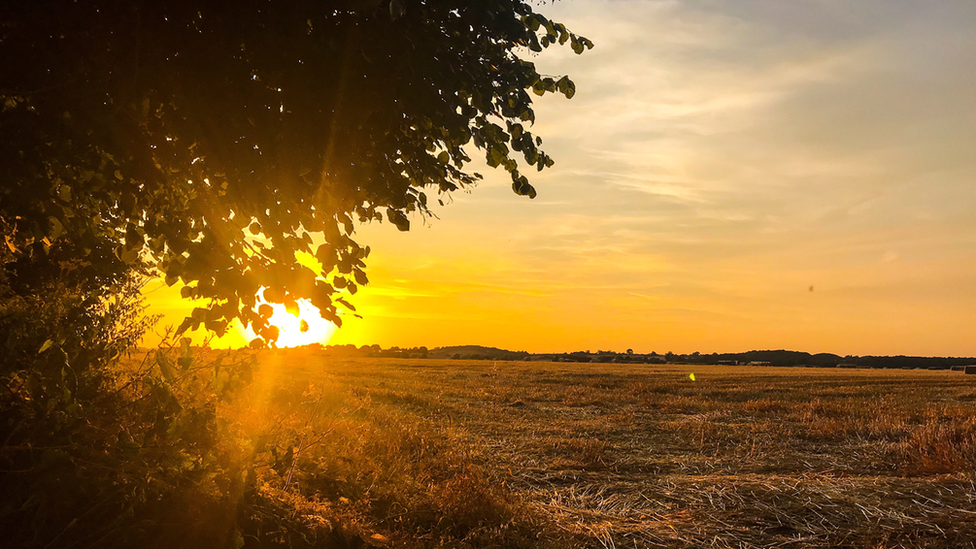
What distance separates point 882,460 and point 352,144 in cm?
1036

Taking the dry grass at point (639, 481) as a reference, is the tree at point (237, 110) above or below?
above

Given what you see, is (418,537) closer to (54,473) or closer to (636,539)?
(636,539)

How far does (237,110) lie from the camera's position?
4461mm

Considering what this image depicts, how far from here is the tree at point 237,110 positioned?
4.17 metres

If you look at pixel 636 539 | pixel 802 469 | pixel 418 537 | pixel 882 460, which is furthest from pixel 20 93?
pixel 882 460

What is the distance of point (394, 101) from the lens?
15.5 feet

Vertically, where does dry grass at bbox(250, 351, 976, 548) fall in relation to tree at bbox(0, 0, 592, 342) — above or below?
below

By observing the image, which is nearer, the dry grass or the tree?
the tree

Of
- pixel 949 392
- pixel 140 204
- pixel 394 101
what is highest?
pixel 394 101

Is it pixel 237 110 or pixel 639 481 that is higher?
pixel 237 110

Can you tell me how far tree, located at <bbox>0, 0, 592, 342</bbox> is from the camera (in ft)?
13.7

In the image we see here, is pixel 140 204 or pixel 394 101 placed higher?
pixel 394 101

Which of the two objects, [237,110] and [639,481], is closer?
[237,110]

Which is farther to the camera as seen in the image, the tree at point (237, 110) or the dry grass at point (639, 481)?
the dry grass at point (639, 481)
